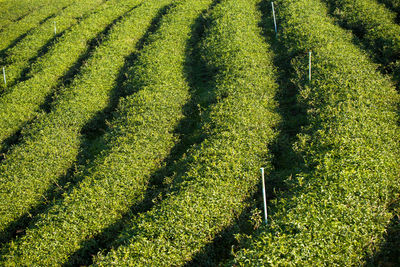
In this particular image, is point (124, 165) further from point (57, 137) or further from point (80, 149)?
point (57, 137)

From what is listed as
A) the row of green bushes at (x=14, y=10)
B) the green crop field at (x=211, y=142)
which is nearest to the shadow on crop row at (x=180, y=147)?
the green crop field at (x=211, y=142)

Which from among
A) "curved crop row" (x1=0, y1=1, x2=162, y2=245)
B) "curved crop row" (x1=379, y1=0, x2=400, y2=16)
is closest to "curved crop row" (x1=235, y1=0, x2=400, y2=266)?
"curved crop row" (x1=379, y1=0, x2=400, y2=16)

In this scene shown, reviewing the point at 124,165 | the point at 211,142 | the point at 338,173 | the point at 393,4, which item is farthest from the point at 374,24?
the point at 124,165

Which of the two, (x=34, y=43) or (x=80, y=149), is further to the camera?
(x=34, y=43)

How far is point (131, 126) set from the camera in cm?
1769

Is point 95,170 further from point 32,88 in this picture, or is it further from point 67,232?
point 32,88

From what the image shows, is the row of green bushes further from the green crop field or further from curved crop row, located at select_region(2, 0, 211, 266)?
curved crop row, located at select_region(2, 0, 211, 266)

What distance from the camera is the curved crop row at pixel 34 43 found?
26727 mm

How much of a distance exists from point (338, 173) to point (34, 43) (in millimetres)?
30228

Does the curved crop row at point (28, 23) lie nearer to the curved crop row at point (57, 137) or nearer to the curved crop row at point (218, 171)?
the curved crop row at point (57, 137)

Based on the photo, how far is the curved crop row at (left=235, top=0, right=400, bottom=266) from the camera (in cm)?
947

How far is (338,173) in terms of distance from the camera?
11.5m

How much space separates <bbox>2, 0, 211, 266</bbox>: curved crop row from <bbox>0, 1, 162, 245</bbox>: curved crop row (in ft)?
7.25

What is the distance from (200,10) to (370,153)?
971 inches
